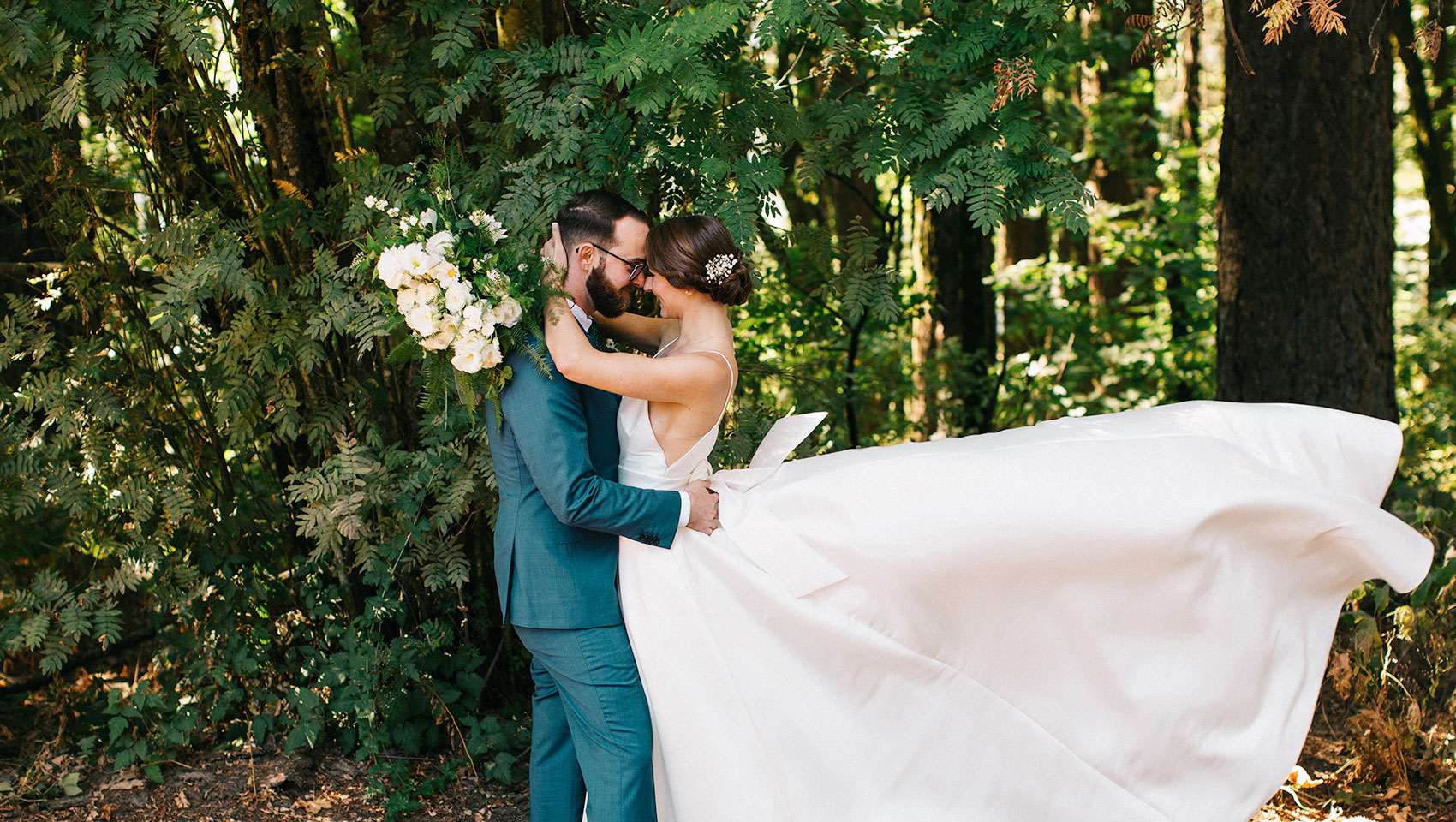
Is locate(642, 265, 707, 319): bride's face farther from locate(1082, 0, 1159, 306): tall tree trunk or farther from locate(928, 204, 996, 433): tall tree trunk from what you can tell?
locate(1082, 0, 1159, 306): tall tree trunk

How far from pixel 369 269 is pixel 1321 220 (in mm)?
4349

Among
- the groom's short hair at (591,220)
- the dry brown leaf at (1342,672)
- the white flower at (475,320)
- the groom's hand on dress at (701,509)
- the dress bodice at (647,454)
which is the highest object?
the groom's short hair at (591,220)

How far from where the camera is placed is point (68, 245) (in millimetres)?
3955

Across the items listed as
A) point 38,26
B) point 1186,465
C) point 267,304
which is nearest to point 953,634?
point 1186,465

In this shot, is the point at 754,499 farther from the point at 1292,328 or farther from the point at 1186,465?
the point at 1292,328

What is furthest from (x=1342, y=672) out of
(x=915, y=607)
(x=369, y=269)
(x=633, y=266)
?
(x=369, y=269)

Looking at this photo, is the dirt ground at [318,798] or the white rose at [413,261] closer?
the white rose at [413,261]

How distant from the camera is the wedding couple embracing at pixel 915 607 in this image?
9.23ft

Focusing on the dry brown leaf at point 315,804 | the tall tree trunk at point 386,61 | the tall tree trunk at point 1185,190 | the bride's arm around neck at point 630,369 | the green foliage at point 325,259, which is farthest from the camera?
the tall tree trunk at point 1185,190

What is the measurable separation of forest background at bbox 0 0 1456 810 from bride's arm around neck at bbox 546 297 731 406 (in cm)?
46

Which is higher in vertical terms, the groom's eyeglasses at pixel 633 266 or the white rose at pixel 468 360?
the groom's eyeglasses at pixel 633 266

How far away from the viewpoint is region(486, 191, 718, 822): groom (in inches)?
109

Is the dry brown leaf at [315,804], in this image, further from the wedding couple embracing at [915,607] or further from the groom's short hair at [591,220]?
the groom's short hair at [591,220]

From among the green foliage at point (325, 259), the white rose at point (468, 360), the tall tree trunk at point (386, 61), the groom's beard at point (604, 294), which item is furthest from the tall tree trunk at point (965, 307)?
the white rose at point (468, 360)
